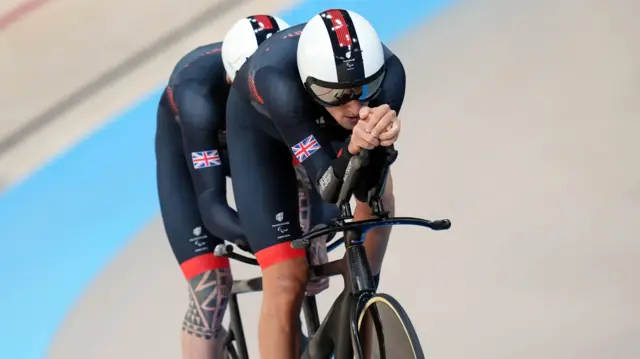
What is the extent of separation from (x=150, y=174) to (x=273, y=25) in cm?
257

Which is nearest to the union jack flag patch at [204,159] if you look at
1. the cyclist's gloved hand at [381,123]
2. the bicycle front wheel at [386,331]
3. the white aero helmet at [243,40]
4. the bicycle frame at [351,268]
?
the white aero helmet at [243,40]

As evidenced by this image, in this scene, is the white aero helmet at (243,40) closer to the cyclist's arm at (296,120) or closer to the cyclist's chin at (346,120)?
the cyclist's arm at (296,120)

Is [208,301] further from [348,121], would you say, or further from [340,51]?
[340,51]

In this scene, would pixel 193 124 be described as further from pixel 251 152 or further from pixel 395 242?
pixel 395 242

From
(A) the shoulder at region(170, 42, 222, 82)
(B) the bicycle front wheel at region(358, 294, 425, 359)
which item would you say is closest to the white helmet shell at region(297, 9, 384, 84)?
(B) the bicycle front wheel at region(358, 294, 425, 359)

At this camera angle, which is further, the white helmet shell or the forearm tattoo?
the forearm tattoo

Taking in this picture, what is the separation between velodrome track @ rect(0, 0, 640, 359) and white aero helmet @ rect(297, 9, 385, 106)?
1.40 meters

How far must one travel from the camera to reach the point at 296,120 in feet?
8.58

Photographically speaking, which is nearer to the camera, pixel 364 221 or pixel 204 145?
pixel 364 221

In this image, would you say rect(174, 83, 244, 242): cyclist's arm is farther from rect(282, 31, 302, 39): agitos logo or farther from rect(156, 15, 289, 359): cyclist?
rect(282, 31, 302, 39): agitos logo

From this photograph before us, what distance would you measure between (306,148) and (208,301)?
103cm

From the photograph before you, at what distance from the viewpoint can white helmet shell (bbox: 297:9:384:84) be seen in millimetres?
2537

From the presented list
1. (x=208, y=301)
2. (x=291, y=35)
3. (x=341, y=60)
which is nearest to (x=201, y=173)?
(x=208, y=301)

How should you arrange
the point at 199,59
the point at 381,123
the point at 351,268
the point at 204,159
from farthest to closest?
the point at 199,59 < the point at 204,159 < the point at 351,268 < the point at 381,123
